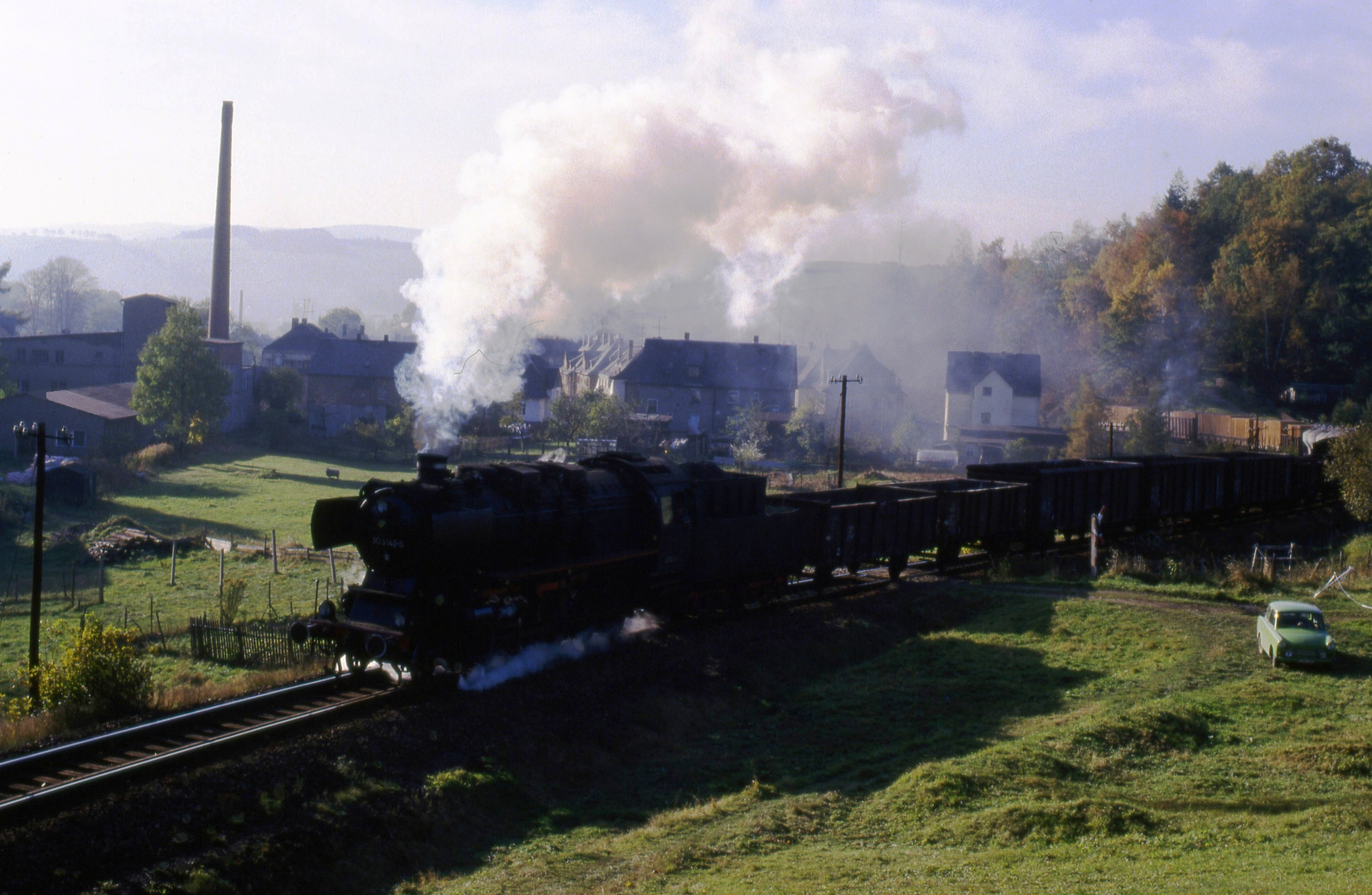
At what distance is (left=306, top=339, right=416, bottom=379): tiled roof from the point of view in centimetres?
8169

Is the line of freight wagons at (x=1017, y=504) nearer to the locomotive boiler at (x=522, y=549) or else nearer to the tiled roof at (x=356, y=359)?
the locomotive boiler at (x=522, y=549)

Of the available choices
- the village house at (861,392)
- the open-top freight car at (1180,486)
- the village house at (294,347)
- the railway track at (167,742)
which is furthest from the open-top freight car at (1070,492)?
the village house at (294,347)

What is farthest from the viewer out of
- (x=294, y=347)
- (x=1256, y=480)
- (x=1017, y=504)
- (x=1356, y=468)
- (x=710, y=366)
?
(x=294, y=347)

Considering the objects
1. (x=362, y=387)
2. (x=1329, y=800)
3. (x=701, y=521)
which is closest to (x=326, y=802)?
(x=701, y=521)

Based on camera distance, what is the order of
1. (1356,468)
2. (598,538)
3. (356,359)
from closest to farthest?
1. (598,538)
2. (1356,468)
3. (356,359)

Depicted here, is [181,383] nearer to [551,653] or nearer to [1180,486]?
[551,653]

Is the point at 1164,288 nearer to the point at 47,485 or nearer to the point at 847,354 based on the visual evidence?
the point at 847,354

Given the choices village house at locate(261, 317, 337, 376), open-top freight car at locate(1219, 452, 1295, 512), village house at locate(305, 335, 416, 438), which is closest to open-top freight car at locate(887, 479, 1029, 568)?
open-top freight car at locate(1219, 452, 1295, 512)

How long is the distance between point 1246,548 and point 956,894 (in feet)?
107

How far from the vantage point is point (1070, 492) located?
107ft

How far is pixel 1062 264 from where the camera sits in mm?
120438

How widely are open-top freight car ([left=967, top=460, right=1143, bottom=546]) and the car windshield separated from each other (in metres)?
11.6

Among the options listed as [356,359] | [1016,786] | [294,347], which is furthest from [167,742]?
[294,347]

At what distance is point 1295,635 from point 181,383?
216ft
